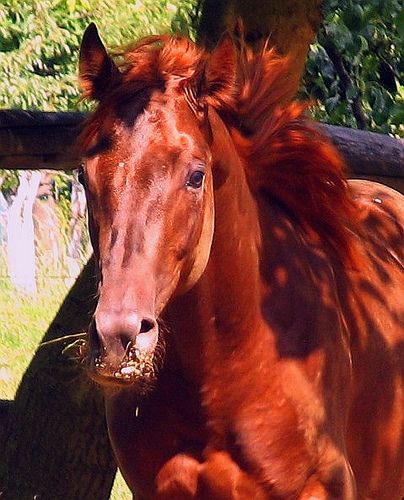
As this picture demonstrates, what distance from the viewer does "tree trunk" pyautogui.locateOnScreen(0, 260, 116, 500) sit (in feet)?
16.5

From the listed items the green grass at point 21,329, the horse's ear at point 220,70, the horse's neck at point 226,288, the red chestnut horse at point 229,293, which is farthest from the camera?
the green grass at point 21,329

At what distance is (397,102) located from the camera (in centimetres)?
632

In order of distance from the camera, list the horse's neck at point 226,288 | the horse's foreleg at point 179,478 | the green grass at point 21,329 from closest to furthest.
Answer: the horse's neck at point 226,288 < the horse's foreleg at point 179,478 < the green grass at point 21,329

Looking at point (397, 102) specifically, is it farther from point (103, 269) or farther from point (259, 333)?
point (103, 269)

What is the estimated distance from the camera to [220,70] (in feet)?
11.3

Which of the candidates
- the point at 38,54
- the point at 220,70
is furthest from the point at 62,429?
the point at 38,54

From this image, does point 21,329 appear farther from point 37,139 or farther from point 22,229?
point 22,229

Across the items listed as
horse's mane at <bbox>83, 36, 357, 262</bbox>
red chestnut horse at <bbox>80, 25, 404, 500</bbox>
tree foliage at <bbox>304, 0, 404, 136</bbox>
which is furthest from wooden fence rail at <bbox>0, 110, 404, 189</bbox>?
tree foliage at <bbox>304, 0, 404, 136</bbox>

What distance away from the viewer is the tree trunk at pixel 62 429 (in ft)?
16.5

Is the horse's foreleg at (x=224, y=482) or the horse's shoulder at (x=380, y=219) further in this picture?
the horse's shoulder at (x=380, y=219)

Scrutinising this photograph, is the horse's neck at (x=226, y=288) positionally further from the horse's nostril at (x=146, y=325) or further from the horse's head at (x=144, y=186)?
the horse's nostril at (x=146, y=325)

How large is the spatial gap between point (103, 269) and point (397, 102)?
359cm

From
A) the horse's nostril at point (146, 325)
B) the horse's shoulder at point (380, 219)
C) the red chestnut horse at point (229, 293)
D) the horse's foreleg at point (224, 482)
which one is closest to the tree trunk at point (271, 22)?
the horse's shoulder at point (380, 219)

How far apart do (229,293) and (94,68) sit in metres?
0.76
